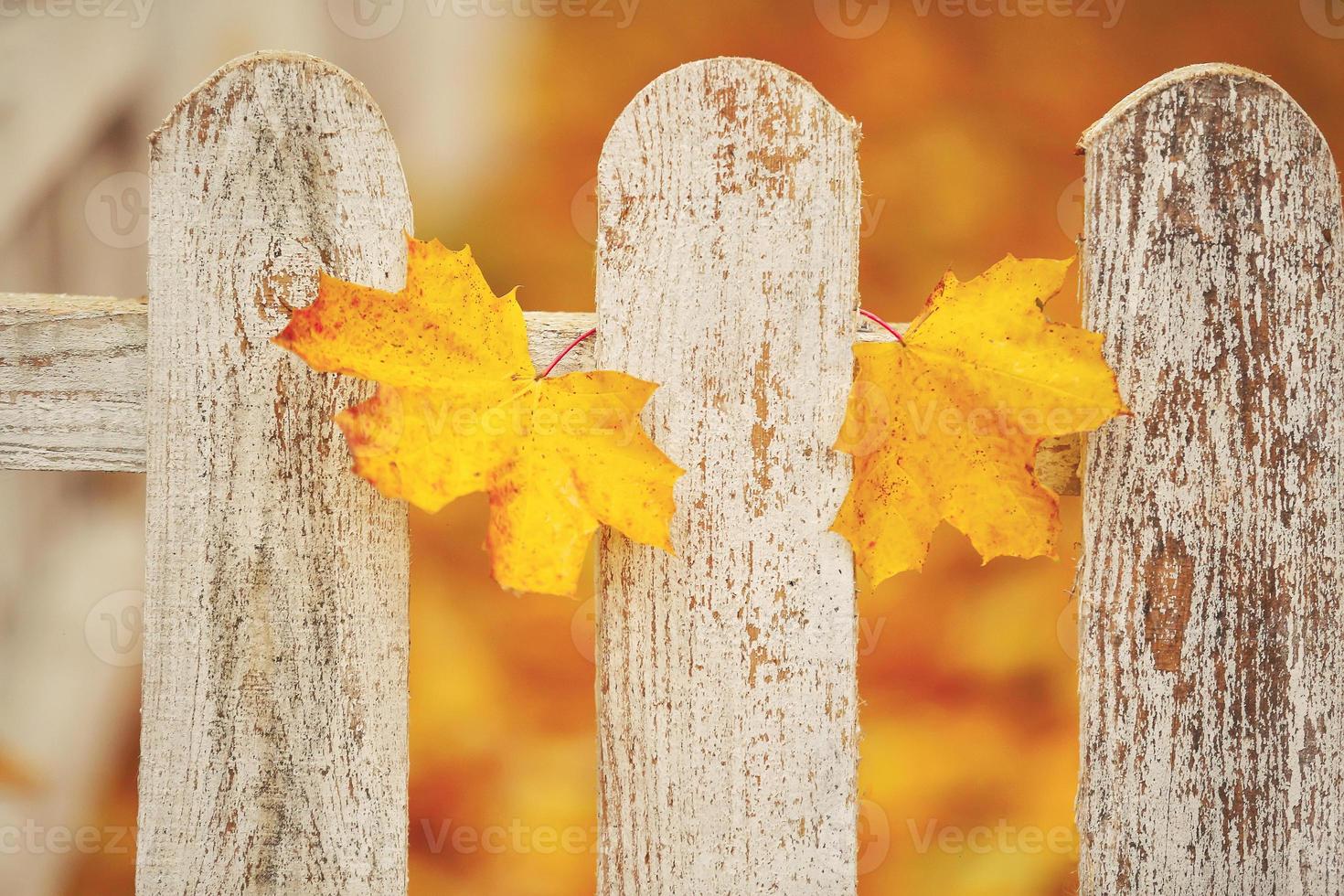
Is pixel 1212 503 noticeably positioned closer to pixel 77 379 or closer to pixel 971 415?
pixel 971 415

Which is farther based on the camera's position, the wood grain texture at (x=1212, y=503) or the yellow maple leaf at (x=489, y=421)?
the wood grain texture at (x=1212, y=503)

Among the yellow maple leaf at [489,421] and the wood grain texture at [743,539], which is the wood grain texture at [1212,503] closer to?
the wood grain texture at [743,539]

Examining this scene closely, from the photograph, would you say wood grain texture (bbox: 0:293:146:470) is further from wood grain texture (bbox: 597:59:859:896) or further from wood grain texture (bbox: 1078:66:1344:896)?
wood grain texture (bbox: 1078:66:1344:896)

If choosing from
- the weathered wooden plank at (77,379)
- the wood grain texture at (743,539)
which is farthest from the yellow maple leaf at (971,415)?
the weathered wooden plank at (77,379)

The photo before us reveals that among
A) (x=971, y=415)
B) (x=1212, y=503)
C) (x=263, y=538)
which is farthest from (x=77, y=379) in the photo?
(x=1212, y=503)

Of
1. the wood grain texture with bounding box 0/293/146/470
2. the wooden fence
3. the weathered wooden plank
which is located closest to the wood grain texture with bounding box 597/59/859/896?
the wooden fence

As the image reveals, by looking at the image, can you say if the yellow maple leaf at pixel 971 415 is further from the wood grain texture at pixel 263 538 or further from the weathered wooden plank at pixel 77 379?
the wood grain texture at pixel 263 538
